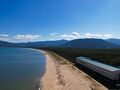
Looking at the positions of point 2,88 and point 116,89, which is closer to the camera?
point 116,89

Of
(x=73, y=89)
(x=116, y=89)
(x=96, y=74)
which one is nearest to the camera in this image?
(x=116, y=89)

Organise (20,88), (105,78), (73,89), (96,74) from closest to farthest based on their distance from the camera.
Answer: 1. (73,89)
2. (20,88)
3. (105,78)
4. (96,74)

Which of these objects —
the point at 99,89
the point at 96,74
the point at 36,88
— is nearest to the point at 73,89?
the point at 99,89

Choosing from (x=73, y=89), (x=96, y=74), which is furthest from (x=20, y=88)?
(x=96, y=74)

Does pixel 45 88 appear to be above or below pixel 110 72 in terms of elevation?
below

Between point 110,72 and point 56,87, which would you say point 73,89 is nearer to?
point 56,87

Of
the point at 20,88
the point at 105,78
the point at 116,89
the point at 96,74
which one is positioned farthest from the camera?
the point at 96,74

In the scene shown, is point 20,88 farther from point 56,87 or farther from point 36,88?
point 56,87

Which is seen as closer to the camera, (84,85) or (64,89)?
(64,89)

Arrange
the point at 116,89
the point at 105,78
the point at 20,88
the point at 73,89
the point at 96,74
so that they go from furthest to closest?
the point at 96,74 < the point at 105,78 < the point at 20,88 < the point at 73,89 < the point at 116,89
